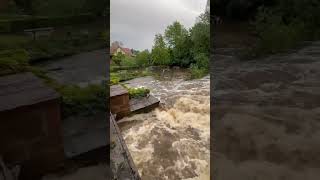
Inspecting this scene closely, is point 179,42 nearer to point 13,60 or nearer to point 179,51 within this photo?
point 179,51

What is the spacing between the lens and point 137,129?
5934 mm

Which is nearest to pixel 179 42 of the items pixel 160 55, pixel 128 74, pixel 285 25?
pixel 160 55

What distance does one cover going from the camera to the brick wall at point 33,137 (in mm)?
1875

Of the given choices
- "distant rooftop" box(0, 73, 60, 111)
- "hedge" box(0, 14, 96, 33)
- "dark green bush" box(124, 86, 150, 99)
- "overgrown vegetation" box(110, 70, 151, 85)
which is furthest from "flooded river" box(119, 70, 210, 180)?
"hedge" box(0, 14, 96, 33)

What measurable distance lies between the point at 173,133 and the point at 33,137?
3.91 metres

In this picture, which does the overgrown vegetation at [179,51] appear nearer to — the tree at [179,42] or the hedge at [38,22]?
the tree at [179,42]

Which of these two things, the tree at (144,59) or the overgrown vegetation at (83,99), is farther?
the tree at (144,59)

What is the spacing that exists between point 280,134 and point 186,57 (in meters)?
7.13

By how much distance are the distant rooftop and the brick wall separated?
0.03 m

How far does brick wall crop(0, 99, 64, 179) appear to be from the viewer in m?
1.88

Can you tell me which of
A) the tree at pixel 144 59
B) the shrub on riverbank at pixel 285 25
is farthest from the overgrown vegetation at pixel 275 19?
the tree at pixel 144 59

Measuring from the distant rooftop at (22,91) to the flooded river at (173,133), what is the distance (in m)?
2.64

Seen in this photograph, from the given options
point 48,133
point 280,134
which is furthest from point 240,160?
point 48,133

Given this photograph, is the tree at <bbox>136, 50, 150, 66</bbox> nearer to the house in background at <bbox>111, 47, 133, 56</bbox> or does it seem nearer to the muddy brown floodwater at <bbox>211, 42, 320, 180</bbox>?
the house in background at <bbox>111, 47, 133, 56</bbox>
